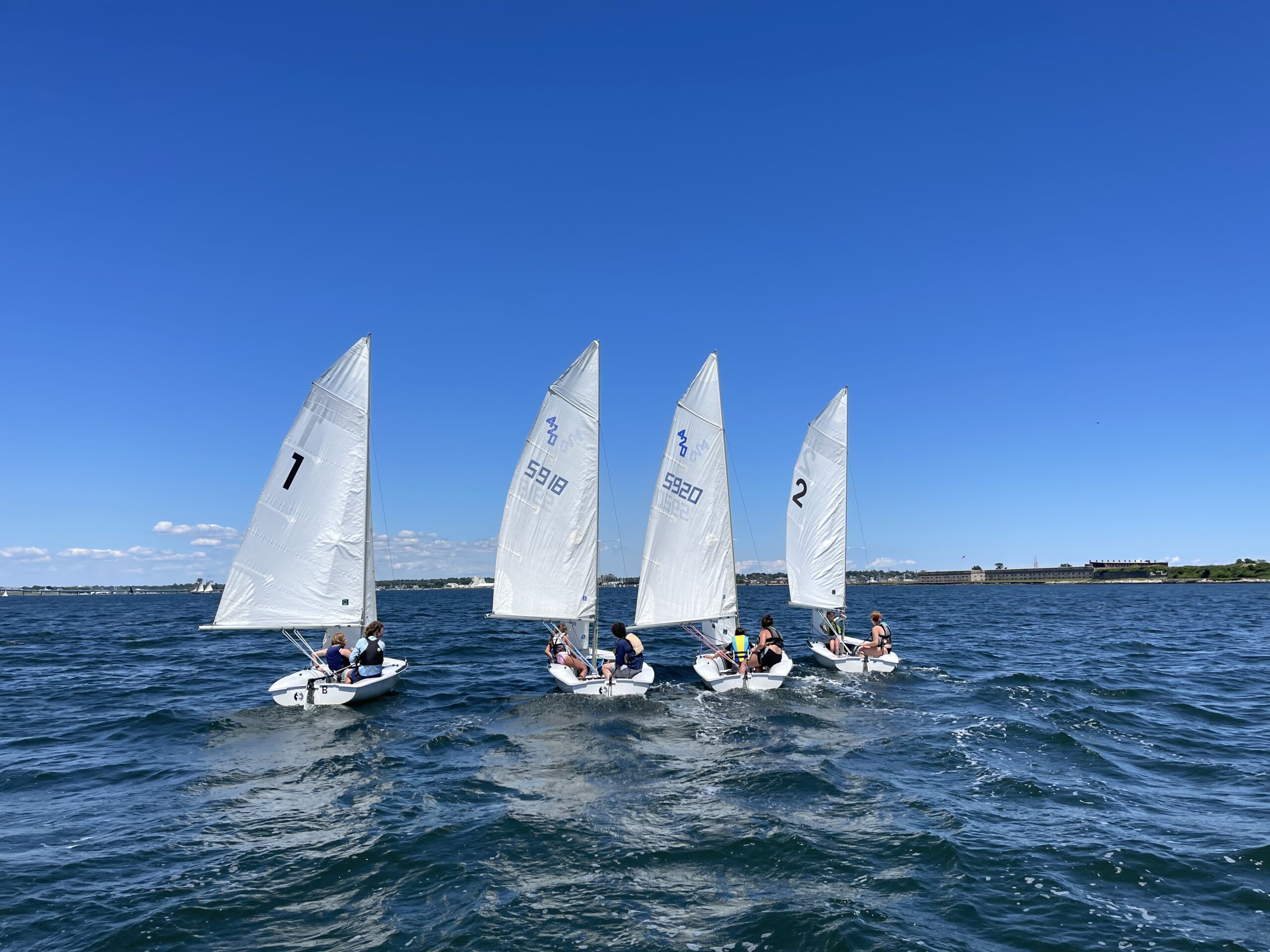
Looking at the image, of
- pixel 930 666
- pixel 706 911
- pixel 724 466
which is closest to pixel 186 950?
pixel 706 911

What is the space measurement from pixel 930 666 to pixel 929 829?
731 inches

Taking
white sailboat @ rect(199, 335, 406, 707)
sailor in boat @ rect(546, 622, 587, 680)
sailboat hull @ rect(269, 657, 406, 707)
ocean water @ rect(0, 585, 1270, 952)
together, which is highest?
white sailboat @ rect(199, 335, 406, 707)

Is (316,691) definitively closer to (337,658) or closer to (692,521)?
(337,658)

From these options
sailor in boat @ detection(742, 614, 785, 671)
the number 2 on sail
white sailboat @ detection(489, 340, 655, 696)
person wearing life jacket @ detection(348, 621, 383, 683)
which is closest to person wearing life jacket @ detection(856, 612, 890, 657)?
sailor in boat @ detection(742, 614, 785, 671)

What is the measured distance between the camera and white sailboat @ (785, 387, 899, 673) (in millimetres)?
28219

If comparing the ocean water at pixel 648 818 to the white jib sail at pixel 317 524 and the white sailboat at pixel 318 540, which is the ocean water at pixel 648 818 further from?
the white jib sail at pixel 317 524

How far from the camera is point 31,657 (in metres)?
34.6

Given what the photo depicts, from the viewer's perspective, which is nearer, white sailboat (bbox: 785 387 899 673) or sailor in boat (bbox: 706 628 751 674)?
sailor in boat (bbox: 706 628 751 674)

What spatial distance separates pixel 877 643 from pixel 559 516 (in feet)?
41.0

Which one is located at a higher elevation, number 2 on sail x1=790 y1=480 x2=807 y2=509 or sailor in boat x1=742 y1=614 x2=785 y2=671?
number 2 on sail x1=790 y1=480 x2=807 y2=509

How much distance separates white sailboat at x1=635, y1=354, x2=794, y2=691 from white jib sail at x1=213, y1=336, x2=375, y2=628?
30.4 ft

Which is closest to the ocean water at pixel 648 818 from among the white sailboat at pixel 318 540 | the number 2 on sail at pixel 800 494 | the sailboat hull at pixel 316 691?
the sailboat hull at pixel 316 691

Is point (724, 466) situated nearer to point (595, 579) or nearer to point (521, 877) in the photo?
point (595, 579)

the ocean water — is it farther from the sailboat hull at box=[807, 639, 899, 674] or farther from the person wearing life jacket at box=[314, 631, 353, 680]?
the person wearing life jacket at box=[314, 631, 353, 680]
